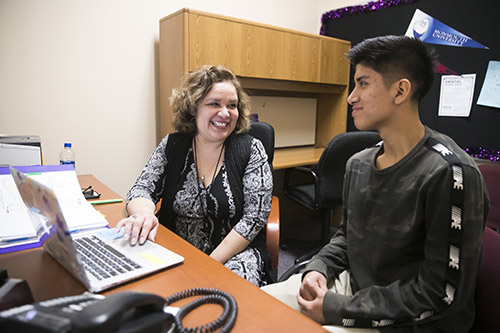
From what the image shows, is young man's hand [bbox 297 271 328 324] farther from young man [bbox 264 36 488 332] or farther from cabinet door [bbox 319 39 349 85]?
cabinet door [bbox 319 39 349 85]

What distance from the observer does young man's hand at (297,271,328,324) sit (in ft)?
3.09

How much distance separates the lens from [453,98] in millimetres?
2812

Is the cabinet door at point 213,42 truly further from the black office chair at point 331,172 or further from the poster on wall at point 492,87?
the poster on wall at point 492,87

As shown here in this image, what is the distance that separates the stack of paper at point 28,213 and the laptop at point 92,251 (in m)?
0.10

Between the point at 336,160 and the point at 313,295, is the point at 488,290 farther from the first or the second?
the point at 336,160

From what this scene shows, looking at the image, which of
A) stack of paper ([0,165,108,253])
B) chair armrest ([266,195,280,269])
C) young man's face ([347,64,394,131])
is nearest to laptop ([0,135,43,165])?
stack of paper ([0,165,108,253])

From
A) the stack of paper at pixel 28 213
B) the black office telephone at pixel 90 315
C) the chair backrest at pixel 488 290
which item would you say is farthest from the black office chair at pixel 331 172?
the black office telephone at pixel 90 315

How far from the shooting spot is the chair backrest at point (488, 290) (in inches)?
30.8

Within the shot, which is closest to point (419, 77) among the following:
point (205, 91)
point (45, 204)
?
point (205, 91)

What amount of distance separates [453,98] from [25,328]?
320 cm

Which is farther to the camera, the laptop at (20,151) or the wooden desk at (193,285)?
the laptop at (20,151)

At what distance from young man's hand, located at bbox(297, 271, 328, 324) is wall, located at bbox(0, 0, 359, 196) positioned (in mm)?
1944

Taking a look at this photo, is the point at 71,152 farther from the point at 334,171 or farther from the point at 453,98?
the point at 453,98

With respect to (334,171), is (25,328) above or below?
above
